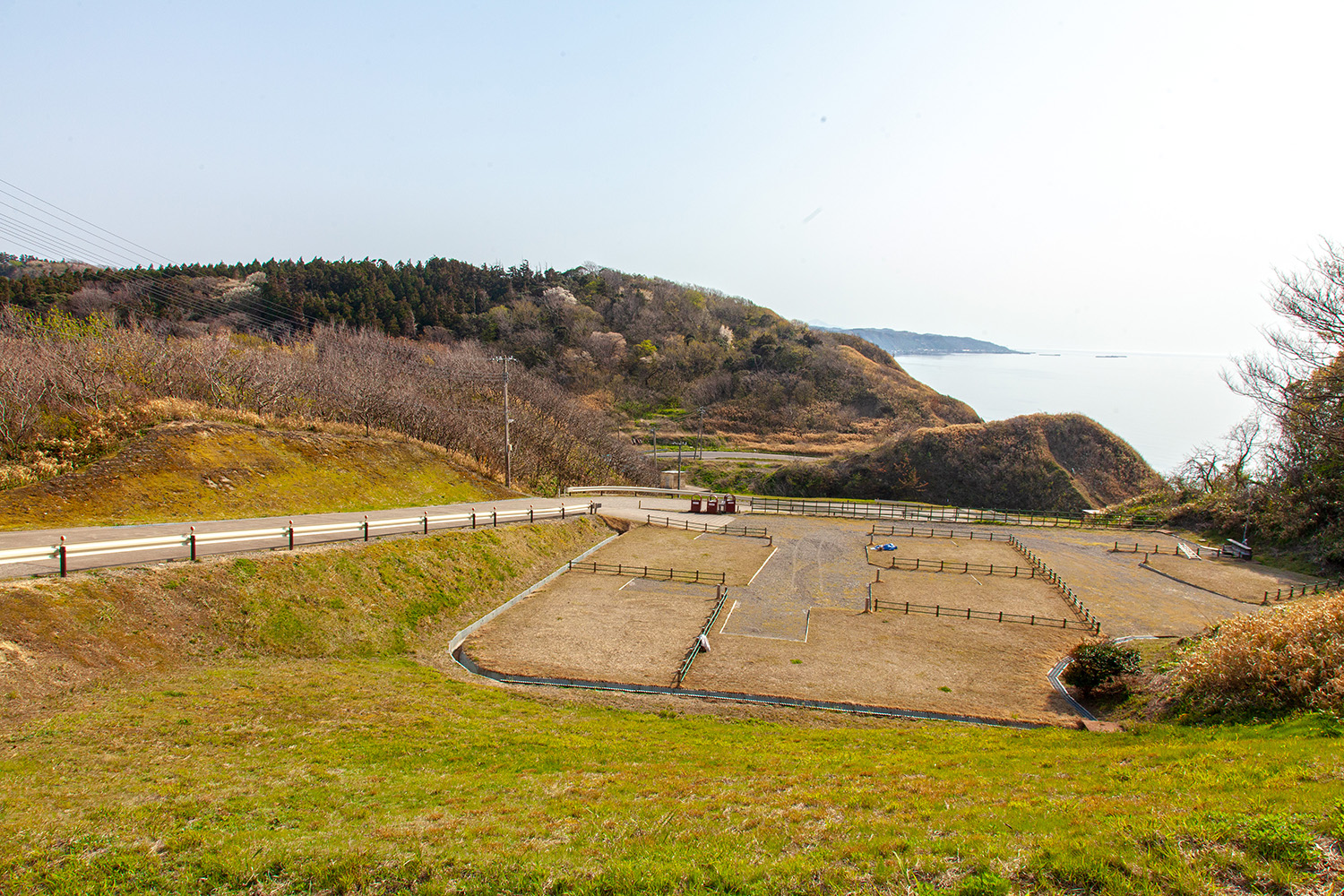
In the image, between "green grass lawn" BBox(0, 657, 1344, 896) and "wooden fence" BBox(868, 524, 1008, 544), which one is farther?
"wooden fence" BBox(868, 524, 1008, 544)

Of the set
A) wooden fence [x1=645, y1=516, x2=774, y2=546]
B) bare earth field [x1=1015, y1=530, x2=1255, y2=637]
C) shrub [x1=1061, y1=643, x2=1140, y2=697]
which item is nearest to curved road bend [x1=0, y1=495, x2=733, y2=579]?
wooden fence [x1=645, y1=516, x2=774, y2=546]

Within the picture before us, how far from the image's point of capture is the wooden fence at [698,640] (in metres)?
16.9

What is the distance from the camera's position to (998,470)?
54250 millimetres

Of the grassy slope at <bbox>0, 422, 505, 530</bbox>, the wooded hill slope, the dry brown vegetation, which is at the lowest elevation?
the grassy slope at <bbox>0, 422, 505, 530</bbox>

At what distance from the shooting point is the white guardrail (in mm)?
13977

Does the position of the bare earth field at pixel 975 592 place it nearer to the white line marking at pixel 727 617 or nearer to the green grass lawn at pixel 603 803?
the white line marking at pixel 727 617

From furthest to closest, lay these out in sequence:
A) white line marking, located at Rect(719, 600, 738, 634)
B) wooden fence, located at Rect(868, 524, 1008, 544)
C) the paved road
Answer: the paved road
wooden fence, located at Rect(868, 524, 1008, 544)
white line marking, located at Rect(719, 600, 738, 634)

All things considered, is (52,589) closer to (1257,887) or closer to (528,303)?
(1257,887)

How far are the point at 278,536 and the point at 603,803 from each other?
15.6m

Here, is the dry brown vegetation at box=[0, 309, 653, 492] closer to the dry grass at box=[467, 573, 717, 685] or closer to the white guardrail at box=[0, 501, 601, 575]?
the white guardrail at box=[0, 501, 601, 575]

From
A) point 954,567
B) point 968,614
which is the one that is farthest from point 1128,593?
point 968,614

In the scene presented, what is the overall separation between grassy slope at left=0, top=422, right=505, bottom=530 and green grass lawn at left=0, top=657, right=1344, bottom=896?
11533 mm

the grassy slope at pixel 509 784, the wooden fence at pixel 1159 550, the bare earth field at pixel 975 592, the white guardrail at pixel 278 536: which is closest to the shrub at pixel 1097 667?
the grassy slope at pixel 509 784

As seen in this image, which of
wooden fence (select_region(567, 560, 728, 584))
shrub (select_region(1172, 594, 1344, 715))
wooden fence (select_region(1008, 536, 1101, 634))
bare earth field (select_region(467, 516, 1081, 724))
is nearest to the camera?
shrub (select_region(1172, 594, 1344, 715))
